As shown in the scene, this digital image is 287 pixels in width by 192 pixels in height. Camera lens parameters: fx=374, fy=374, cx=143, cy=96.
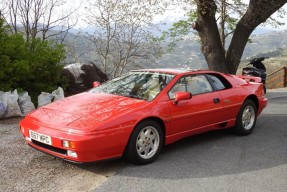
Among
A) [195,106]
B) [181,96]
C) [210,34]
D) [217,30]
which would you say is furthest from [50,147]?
[217,30]

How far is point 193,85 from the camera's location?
5.91 metres

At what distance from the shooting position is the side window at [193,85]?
18.4 feet

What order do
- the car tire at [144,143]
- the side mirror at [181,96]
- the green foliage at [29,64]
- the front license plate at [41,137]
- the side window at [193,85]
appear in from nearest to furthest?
the front license plate at [41,137]
the car tire at [144,143]
the side mirror at [181,96]
the side window at [193,85]
the green foliage at [29,64]

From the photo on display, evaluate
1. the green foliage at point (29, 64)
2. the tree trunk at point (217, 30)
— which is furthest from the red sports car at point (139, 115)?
the tree trunk at point (217, 30)

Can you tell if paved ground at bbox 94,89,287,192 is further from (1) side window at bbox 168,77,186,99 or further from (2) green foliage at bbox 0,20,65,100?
(2) green foliage at bbox 0,20,65,100

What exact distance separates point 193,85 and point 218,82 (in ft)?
2.44

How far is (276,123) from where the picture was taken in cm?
787

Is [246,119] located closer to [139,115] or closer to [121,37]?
[139,115]

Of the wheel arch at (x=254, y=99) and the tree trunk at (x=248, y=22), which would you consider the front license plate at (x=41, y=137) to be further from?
the tree trunk at (x=248, y=22)

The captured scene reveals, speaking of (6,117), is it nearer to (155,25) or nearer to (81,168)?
(81,168)

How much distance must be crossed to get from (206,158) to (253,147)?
1070 mm

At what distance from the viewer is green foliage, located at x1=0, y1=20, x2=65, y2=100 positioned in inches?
327

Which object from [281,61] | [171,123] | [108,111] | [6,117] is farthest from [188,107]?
[281,61]

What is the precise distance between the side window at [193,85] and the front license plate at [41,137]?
5.99 ft
